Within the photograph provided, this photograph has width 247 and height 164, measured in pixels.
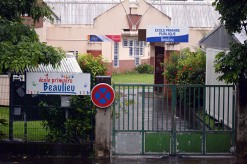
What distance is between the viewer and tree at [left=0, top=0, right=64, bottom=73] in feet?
38.9

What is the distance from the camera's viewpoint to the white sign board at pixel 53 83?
43.1ft

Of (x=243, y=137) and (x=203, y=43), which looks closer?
(x=243, y=137)

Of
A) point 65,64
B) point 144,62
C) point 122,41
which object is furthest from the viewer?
point 144,62

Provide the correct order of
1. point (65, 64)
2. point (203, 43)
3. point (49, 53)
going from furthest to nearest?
point (203, 43) < point (65, 64) < point (49, 53)

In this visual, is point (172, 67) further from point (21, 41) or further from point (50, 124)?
point (21, 41)

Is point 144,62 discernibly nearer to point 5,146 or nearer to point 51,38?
point 51,38

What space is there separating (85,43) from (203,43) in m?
19.8

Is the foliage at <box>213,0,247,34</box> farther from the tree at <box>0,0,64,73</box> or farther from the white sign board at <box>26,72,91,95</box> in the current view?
the tree at <box>0,0,64,73</box>

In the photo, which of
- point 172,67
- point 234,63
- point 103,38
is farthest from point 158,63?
point 234,63

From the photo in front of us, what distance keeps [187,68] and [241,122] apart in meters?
8.98

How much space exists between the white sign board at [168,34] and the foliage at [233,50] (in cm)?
757

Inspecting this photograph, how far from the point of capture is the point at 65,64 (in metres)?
15.6

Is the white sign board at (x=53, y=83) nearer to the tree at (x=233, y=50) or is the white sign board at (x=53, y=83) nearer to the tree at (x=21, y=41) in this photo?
the tree at (x=21, y=41)

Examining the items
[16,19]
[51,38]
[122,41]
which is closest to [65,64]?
[16,19]
